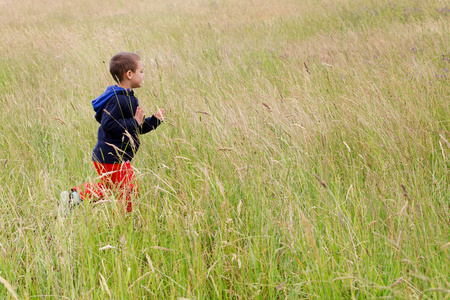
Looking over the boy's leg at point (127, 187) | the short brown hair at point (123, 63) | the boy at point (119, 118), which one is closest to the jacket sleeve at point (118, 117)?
the boy at point (119, 118)

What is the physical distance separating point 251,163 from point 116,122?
3.09ft

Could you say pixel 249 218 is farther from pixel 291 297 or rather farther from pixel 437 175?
pixel 437 175

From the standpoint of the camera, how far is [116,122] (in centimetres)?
241

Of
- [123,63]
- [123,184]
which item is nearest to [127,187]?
[123,184]

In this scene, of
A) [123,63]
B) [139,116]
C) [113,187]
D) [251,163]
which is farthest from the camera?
[123,63]

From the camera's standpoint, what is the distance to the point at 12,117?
11.9 ft

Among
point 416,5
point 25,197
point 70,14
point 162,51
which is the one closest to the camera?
point 25,197

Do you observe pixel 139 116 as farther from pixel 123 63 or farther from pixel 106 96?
→ pixel 123 63

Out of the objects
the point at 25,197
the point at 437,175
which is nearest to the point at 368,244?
the point at 437,175

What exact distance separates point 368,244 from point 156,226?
39.9 inches

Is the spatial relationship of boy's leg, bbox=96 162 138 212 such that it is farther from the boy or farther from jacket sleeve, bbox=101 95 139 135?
jacket sleeve, bbox=101 95 139 135

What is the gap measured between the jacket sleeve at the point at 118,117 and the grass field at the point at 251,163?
0.22 m

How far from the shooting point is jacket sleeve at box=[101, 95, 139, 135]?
238cm

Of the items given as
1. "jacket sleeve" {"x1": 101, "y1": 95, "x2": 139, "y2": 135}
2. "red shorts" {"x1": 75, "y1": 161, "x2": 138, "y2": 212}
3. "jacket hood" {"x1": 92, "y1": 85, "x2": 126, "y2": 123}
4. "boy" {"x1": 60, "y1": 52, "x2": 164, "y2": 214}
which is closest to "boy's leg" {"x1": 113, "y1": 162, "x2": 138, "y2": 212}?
"red shorts" {"x1": 75, "y1": 161, "x2": 138, "y2": 212}
